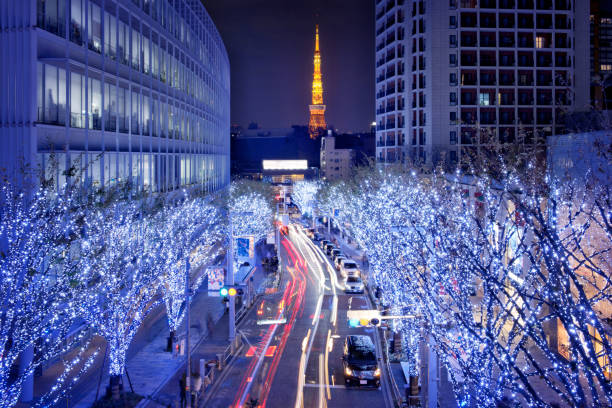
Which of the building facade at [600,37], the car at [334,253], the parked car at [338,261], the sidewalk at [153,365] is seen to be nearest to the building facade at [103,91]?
the sidewalk at [153,365]

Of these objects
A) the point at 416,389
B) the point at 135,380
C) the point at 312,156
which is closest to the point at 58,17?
the point at 135,380

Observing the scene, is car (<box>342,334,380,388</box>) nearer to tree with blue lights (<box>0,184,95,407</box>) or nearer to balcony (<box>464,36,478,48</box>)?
tree with blue lights (<box>0,184,95,407</box>)

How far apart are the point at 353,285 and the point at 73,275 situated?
22.0 m

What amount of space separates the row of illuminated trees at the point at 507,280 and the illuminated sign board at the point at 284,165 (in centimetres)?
11232

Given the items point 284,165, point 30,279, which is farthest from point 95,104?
point 284,165

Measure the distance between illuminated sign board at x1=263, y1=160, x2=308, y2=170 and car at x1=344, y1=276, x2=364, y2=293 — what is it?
115089mm

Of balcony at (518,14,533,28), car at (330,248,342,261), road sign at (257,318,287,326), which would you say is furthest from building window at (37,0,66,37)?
balcony at (518,14,533,28)

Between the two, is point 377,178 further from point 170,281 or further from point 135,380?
point 135,380

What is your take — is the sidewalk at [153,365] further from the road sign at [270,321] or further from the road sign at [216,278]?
the road sign at [216,278]

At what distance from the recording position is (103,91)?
20828 millimetres

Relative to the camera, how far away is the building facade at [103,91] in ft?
53.3

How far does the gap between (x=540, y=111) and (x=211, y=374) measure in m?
48.4

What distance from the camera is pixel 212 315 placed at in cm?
2703

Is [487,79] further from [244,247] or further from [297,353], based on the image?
[297,353]
